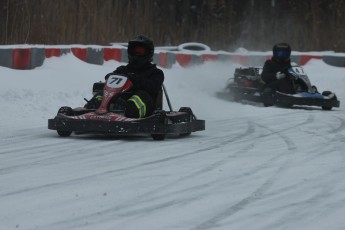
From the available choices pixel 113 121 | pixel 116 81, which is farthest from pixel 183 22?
pixel 113 121

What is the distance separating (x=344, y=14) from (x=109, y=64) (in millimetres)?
13038

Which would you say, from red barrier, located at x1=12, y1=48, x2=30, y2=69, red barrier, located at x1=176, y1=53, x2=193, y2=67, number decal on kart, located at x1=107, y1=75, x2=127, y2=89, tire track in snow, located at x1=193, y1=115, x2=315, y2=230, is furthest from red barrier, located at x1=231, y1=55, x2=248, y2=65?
tire track in snow, located at x1=193, y1=115, x2=315, y2=230

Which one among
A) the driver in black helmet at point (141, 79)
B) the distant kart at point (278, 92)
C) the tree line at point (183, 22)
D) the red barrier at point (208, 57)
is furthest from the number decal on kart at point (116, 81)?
the red barrier at point (208, 57)

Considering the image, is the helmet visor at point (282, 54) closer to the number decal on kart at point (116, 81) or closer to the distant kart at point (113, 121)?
the distant kart at point (113, 121)

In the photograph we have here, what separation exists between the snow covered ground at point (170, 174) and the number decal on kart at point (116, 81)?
0.57m

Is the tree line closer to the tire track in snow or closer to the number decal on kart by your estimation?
the number decal on kart

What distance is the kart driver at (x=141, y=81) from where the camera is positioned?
9.81 m

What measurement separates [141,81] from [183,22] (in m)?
17.3

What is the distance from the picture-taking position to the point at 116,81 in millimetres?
10047

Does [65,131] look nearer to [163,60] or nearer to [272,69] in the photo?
[272,69]

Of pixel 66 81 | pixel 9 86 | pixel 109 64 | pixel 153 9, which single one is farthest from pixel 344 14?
pixel 9 86

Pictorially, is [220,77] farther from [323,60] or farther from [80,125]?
[80,125]

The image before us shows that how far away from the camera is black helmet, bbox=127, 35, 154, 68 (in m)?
10.5

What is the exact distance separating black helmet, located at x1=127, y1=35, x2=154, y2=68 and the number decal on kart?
1.51 ft
